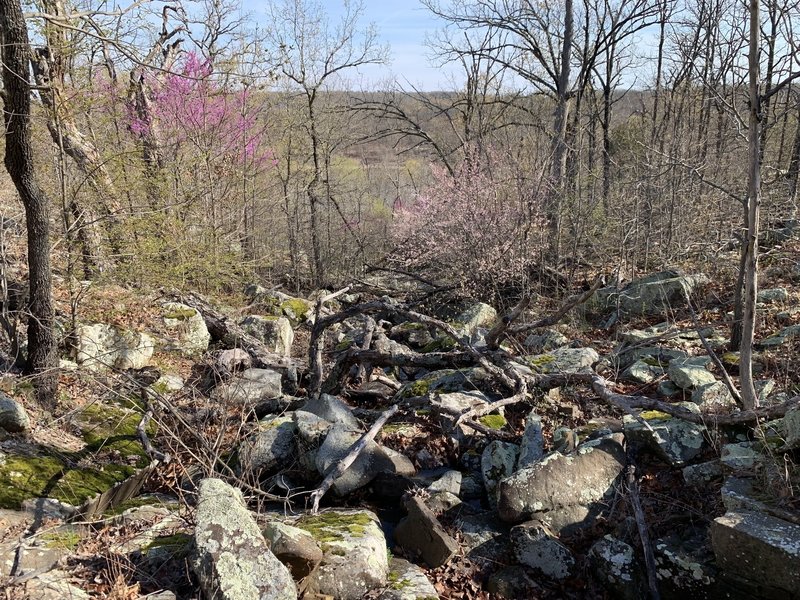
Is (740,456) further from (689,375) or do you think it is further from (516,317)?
(516,317)

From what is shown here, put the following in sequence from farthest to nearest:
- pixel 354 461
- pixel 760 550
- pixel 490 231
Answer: pixel 490 231 < pixel 354 461 < pixel 760 550

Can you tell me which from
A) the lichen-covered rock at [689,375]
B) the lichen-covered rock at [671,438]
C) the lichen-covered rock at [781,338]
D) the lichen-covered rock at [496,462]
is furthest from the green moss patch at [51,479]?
the lichen-covered rock at [781,338]

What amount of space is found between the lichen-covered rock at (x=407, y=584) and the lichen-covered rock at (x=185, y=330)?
5652 millimetres

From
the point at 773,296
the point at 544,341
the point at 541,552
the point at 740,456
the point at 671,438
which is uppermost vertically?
the point at 773,296

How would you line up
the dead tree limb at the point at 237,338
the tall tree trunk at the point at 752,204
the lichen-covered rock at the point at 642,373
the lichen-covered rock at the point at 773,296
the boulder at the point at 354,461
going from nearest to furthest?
the tall tree trunk at the point at 752,204
the boulder at the point at 354,461
the lichen-covered rock at the point at 642,373
the dead tree limb at the point at 237,338
the lichen-covered rock at the point at 773,296

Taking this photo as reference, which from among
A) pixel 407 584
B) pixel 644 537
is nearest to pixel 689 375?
pixel 644 537

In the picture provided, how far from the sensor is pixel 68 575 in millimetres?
2941

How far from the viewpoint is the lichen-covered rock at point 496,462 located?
4.59 meters

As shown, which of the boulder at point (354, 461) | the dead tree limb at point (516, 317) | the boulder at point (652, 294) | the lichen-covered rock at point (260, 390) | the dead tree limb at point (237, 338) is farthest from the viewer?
the boulder at point (652, 294)

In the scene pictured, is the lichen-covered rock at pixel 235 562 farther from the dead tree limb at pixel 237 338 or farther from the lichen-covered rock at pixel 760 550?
the dead tree limb at pixel 237 338

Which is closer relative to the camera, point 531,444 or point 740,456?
point 740,456

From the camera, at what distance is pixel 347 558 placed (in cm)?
322

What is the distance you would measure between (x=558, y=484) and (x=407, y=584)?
1.36m

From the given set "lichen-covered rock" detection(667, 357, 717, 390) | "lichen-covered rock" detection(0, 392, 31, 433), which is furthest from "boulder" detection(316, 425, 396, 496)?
"lichen-covered rock" detection(667, 357, 717, 390)
